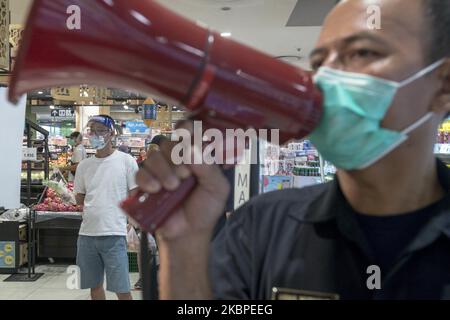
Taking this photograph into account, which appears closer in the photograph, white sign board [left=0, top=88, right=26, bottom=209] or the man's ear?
the man's ear

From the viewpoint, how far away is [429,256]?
70 cm

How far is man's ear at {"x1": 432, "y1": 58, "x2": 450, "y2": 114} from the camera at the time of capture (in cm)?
72

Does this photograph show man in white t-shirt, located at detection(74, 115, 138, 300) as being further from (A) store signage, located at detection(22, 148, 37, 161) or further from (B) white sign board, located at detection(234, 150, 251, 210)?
(A) store signage, located at detection(22, 148, 37, 161)

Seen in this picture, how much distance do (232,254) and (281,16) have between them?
5.62m

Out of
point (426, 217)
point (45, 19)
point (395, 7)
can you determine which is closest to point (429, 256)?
point (426, 217)

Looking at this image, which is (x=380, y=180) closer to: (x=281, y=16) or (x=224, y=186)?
(x=224, y=186)

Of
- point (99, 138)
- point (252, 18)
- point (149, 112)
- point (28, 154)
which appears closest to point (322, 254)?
point (99, 138)

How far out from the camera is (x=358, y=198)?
779 millimetres

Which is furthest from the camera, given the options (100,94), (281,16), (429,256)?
(100,94)

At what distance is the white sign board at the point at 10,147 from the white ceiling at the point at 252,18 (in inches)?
82.1

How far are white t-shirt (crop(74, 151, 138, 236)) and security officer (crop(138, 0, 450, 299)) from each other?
6.63 ft

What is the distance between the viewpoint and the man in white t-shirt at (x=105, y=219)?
8.84 feet

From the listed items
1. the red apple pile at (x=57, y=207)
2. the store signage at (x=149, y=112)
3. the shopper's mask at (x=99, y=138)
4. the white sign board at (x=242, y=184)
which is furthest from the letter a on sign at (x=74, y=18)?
the store signage at (x=149, y=112)

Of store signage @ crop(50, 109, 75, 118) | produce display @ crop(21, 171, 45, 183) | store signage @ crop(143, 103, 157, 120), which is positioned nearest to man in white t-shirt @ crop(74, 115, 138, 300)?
produce display @ crop(21, 171, 45, 183)
